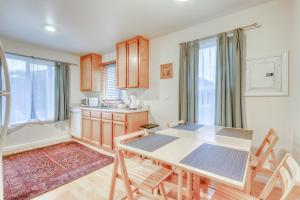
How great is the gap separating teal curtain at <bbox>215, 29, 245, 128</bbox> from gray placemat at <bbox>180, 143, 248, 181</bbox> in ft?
3.31

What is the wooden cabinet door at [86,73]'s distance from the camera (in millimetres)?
4102

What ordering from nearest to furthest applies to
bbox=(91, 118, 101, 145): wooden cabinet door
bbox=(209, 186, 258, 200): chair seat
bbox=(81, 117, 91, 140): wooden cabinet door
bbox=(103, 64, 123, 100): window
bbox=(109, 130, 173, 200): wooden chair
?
bbox=(209, 186, 258, 200): chair seat → bbox=(109, 130, 173, 200): wooden chair → bbox=(91, 118, 101, 145): wooden cabinet door → bbox=(81, 117, 91, 140): wooden cabinet door → bbox=(103, 64, 123, 100): window

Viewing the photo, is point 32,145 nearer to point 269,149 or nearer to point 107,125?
point 107,125

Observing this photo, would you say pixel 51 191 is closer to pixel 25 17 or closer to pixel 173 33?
pixel 25 17

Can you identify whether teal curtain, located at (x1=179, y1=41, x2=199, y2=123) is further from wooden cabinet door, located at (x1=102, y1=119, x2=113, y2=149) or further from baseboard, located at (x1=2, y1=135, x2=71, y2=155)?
baseboard, located at (x1=2, y1=135, x2=71, y2=155)

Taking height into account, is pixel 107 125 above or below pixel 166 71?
below

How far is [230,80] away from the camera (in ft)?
6.89

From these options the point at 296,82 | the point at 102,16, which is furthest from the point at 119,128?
the point at 296,82

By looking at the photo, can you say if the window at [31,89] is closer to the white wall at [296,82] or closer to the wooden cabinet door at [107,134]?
the wooden cabinet door at [107,134]

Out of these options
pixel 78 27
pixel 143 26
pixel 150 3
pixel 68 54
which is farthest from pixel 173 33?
pixel 68 54

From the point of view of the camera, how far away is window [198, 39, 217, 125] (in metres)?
2.33

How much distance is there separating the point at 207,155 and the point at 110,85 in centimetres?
344

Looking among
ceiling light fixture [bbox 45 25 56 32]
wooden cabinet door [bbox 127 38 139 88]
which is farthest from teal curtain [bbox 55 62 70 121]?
wooden cabinet door [bbox 127 38 139 88]

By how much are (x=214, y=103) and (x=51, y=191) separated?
2558mm
